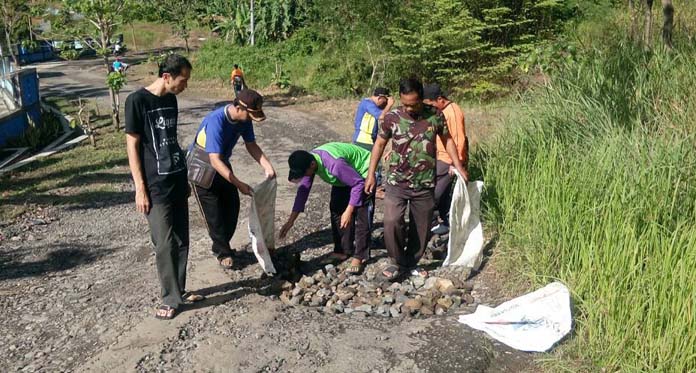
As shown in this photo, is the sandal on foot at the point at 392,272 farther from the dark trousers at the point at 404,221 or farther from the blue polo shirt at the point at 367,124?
the blue polo shirt at the point at 367,124

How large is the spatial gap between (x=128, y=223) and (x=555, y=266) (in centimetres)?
452

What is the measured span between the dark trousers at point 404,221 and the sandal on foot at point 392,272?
5cm

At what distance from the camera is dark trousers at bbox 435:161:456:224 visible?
17.8 ft

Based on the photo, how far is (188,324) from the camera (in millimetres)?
4012

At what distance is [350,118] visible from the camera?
43.6 feet

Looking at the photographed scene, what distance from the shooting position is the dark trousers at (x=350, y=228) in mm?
4992

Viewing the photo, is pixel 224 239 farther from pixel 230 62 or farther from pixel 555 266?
pixel 230 62

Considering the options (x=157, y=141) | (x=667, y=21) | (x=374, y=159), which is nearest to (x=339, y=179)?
(x=374, y=159)

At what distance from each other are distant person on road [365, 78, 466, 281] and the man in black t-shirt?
1.48 metres

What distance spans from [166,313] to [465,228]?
243 cm

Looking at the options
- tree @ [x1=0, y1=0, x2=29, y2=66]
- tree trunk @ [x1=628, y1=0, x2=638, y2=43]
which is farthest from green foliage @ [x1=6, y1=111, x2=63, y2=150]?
→ tree @ [x1=0, y1=0, x2=29, y2=66]

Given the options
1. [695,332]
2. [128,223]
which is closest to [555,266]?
[695,332]

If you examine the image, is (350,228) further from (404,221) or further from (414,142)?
(414,142)

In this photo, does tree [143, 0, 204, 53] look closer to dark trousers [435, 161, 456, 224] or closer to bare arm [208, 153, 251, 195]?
dark trousers [435, 161, 456, 224]
